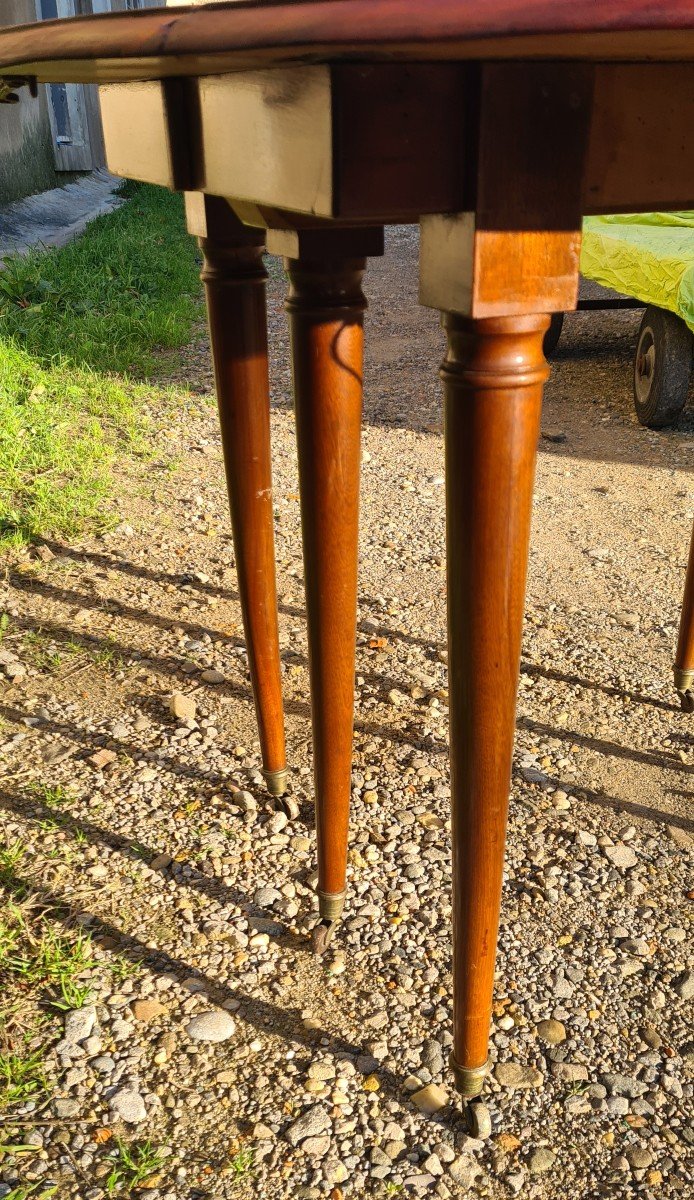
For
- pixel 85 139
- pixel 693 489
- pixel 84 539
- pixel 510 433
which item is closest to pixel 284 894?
pixel 510 433

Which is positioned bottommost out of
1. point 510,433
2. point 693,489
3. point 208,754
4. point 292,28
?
point 693,489

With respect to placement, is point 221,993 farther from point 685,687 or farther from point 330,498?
point 685,687

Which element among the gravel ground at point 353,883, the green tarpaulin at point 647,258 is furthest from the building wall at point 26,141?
Result: the gravel ground at point 353,883

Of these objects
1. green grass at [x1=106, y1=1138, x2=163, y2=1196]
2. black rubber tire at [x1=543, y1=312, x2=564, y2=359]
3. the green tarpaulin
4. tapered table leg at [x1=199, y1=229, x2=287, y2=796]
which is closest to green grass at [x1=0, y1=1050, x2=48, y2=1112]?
green grass at [x1=106, y1=1138, x2=163, y2=1196]

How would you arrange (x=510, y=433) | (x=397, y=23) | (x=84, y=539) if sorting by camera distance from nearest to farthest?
(x=397, y=23)
(x=510, y=433)
(x=84, y=539)

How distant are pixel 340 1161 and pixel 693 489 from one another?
2.35m

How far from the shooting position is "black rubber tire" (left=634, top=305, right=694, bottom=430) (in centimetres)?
332

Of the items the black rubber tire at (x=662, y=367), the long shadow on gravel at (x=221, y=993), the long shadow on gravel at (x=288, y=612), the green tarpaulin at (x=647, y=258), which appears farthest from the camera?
the black rubber tire at (x=662, y=367)

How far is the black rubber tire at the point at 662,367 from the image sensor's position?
10.9 feet

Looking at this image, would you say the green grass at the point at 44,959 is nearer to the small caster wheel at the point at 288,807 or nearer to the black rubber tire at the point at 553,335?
the small caster wheel at the point at 288,807

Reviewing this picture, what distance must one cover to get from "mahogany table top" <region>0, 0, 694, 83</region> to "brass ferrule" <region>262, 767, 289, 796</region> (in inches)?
42.3

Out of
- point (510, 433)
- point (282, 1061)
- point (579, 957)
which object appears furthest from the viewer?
point (579, 957)

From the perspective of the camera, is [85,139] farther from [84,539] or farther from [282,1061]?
[282,1061]

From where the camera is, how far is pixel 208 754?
1.77m
